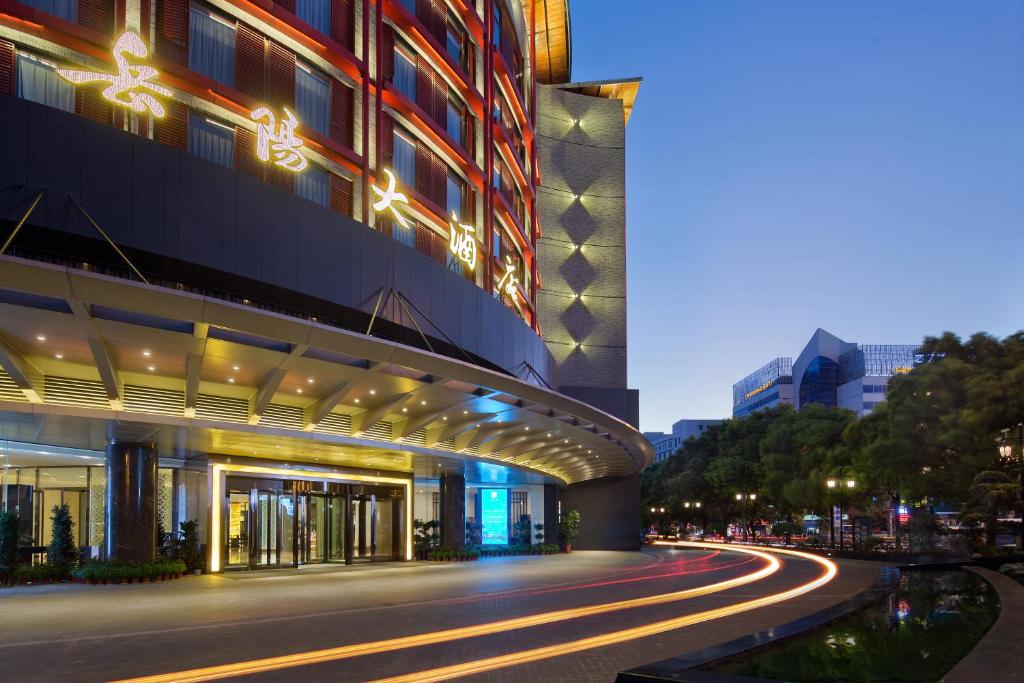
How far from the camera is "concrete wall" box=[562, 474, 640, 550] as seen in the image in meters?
51.8

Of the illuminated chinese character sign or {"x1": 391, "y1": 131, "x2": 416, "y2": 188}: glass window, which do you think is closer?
{"x1": 391, "y1": 131, "x2": 416, "y2": 188}: glass window

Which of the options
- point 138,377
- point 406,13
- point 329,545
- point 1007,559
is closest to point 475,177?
point 406,13

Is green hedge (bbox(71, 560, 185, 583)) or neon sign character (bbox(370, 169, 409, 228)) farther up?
neon sign character (bbox(370, 169, 409, 228))

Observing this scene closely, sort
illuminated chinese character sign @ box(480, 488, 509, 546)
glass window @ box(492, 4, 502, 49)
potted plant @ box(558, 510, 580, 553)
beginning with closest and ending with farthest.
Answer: glass window @ box(492, 4, 502, 49) → illuminated chinese character sign @ box(480, 488, 509, 546) → potted plant @ box(558, 510, 580, 553)

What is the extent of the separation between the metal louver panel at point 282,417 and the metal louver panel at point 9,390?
5.85 metres

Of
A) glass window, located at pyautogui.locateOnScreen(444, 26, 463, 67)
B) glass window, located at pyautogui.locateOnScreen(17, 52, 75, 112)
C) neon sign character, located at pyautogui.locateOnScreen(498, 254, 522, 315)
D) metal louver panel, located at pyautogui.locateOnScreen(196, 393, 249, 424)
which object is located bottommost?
metal louver panel, located at pyautogui.locateOnScreen(196, 393, 249, 424)

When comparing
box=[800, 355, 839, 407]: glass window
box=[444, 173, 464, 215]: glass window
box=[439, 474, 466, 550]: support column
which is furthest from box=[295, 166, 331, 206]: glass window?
box=[800, 355, 839, 407]: glass window

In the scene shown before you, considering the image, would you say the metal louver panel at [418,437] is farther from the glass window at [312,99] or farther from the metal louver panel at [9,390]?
the metal louver panel at [9,390]

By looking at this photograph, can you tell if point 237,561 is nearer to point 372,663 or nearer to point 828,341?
point 372,663

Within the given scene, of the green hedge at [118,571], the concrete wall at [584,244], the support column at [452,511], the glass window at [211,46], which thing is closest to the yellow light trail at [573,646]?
the green hedge at [118,571]

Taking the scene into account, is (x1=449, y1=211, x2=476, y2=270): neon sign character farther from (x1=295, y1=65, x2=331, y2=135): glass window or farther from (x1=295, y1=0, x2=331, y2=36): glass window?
(x1=295, y1=0, x2=331, y2=36): glass window

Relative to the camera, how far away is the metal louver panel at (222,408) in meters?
22.1

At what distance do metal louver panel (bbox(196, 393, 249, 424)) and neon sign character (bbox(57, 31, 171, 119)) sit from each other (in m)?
6.78

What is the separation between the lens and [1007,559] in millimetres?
Answer: 31031
